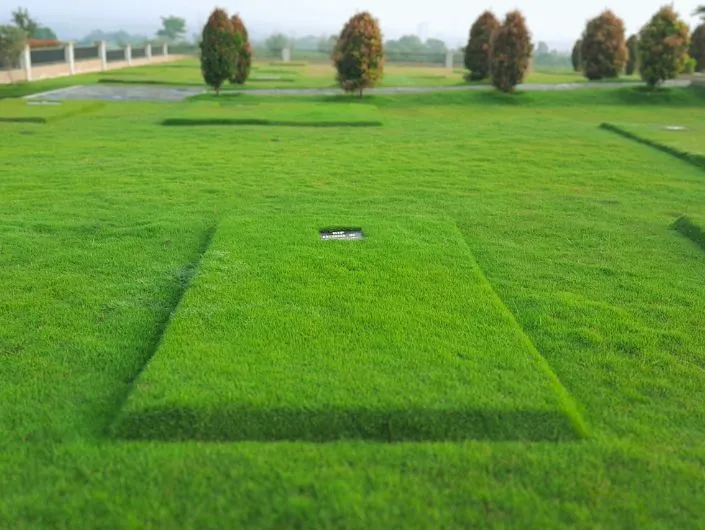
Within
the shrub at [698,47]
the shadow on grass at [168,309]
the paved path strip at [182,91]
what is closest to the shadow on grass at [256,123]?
the paved path strip at [182,91]

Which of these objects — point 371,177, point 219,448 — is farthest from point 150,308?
point 371,177

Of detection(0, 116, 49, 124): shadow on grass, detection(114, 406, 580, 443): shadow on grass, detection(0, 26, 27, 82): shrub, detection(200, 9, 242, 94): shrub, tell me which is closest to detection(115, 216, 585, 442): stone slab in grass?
detection(114, 406, 580, 443): shadow on grass

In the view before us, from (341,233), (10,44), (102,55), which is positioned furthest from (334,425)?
(102,55)

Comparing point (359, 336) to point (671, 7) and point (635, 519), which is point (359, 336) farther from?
point (671, 7)

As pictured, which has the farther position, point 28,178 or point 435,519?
point 28,178

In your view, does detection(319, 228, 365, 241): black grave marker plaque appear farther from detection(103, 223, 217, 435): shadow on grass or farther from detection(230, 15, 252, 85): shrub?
detection(230, 15, 252, 85): shrub

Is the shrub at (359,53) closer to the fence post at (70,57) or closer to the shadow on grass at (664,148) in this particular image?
the shadow on grass at (664,148)
